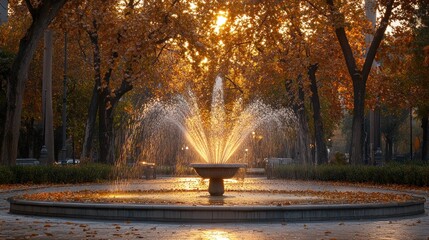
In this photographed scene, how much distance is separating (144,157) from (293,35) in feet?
78.2

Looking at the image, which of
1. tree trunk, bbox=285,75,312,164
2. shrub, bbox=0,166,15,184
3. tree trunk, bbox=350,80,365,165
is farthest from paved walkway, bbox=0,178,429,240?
tree trunk, bbox=285,75,312,164

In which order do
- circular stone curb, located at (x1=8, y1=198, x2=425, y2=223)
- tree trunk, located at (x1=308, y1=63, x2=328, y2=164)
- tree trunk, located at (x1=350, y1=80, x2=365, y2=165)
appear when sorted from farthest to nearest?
tree trunk, located at (x1=308, y1=63, x2=328, y2=164) → tree trunk, located at (x1=350, y1=80, x2=365, y2=165) → circular stone curb, located at (x1=8, y1=198, x2=425, y2=223)

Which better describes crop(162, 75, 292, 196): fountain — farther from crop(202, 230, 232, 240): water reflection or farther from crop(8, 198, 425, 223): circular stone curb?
crop(202, 230, 232, 240): water reflection

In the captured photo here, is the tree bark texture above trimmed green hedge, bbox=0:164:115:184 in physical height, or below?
above

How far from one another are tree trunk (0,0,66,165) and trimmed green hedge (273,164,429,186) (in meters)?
14.2

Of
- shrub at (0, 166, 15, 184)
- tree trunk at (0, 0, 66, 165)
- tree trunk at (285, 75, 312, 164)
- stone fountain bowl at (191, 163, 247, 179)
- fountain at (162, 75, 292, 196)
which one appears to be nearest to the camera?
stone fountain bowl at (191, 163, 247, 179)

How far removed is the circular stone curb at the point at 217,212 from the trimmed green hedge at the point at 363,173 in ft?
50.9

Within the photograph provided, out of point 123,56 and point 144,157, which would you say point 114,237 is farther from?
point 144,157

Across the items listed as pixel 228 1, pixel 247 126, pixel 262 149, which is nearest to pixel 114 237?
pixel 228 1

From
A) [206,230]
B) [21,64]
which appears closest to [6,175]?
[21,64]

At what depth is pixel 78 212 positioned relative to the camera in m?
18.9

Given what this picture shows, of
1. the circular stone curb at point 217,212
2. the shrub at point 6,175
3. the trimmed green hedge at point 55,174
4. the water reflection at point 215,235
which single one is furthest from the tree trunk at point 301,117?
the water reflection at point 215,235

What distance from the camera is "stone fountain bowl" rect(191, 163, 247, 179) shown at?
22781 mm

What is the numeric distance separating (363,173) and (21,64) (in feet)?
48.3
